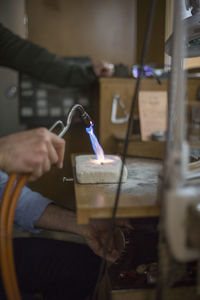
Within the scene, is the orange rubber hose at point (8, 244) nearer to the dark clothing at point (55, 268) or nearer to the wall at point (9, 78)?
the dark clothing at point (55, 268)

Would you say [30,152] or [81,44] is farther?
[81,44]

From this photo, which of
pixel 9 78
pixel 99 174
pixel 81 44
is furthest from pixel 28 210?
pixel 9 78

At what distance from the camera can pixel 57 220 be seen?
3.18ft

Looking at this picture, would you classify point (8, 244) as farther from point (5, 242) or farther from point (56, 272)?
point (56, 272)

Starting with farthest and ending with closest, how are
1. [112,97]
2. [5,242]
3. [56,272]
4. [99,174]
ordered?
[112,97] → [56,272] → [99,174] → [5,242]

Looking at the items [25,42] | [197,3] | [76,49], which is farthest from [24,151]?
[76,49]

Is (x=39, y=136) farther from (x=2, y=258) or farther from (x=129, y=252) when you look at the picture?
(x=129, y=252)

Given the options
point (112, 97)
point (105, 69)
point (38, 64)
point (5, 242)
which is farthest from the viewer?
point (38, 64)

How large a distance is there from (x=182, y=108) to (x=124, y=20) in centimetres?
266

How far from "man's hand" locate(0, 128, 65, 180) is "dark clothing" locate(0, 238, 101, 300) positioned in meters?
0.45

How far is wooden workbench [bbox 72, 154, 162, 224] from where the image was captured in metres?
0.54

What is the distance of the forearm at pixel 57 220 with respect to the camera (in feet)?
3.12

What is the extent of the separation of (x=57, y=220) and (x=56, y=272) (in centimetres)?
16

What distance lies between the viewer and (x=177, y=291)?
60 cm
